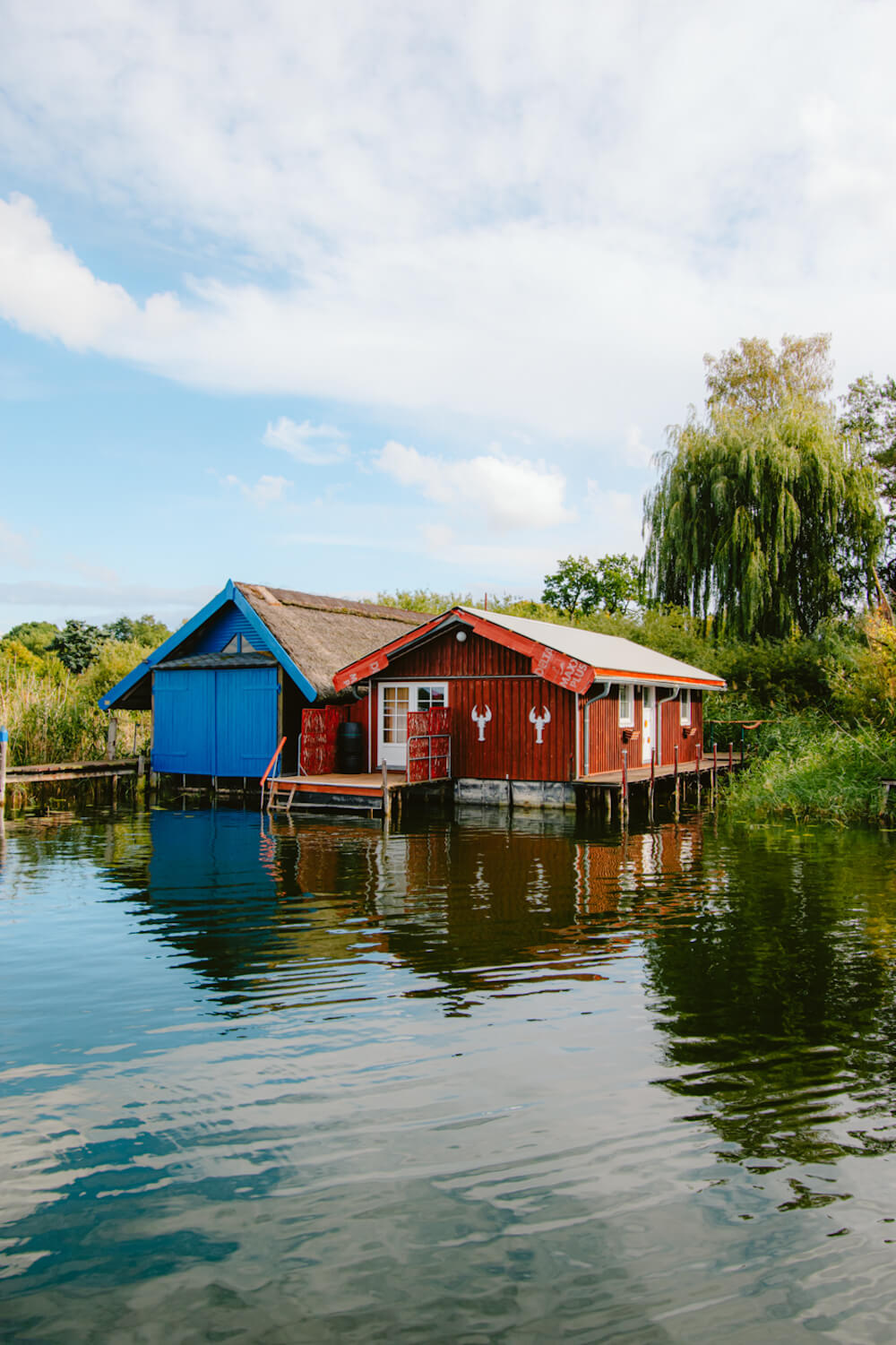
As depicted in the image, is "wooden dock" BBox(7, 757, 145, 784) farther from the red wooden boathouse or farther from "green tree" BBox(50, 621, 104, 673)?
"green tree" BBox(50, 621, 104, 673)

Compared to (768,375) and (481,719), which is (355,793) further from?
(768,375)

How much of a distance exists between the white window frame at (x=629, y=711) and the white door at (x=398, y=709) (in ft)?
14.3

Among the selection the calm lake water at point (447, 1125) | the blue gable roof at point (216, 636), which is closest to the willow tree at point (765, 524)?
the blue gable roof at point (216, 636)

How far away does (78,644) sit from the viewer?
161 ft

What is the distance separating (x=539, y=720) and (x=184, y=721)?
989 centimetres

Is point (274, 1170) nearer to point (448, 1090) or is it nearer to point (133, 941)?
point (448, 1090)

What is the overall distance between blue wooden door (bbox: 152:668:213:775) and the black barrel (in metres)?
3.77

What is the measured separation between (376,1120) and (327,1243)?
1094mm

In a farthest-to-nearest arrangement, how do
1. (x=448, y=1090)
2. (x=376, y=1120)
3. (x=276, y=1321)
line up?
(x=448, y=1090), (x=376, y=1120), (x=276, y=1321)

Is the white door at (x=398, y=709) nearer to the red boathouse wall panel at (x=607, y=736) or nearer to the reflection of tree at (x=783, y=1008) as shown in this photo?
the red boathouse wall panel at (x=607, y=736)

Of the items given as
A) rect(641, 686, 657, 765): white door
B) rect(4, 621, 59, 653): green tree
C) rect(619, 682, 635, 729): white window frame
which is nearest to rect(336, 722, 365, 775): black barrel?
rect(619, 682, 635, 729): white window frame

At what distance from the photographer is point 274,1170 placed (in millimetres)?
4676

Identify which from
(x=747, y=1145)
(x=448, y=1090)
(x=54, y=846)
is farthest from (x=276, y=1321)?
(x=54, y=846)

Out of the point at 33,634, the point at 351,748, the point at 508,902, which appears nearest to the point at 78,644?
the point at 33,634
